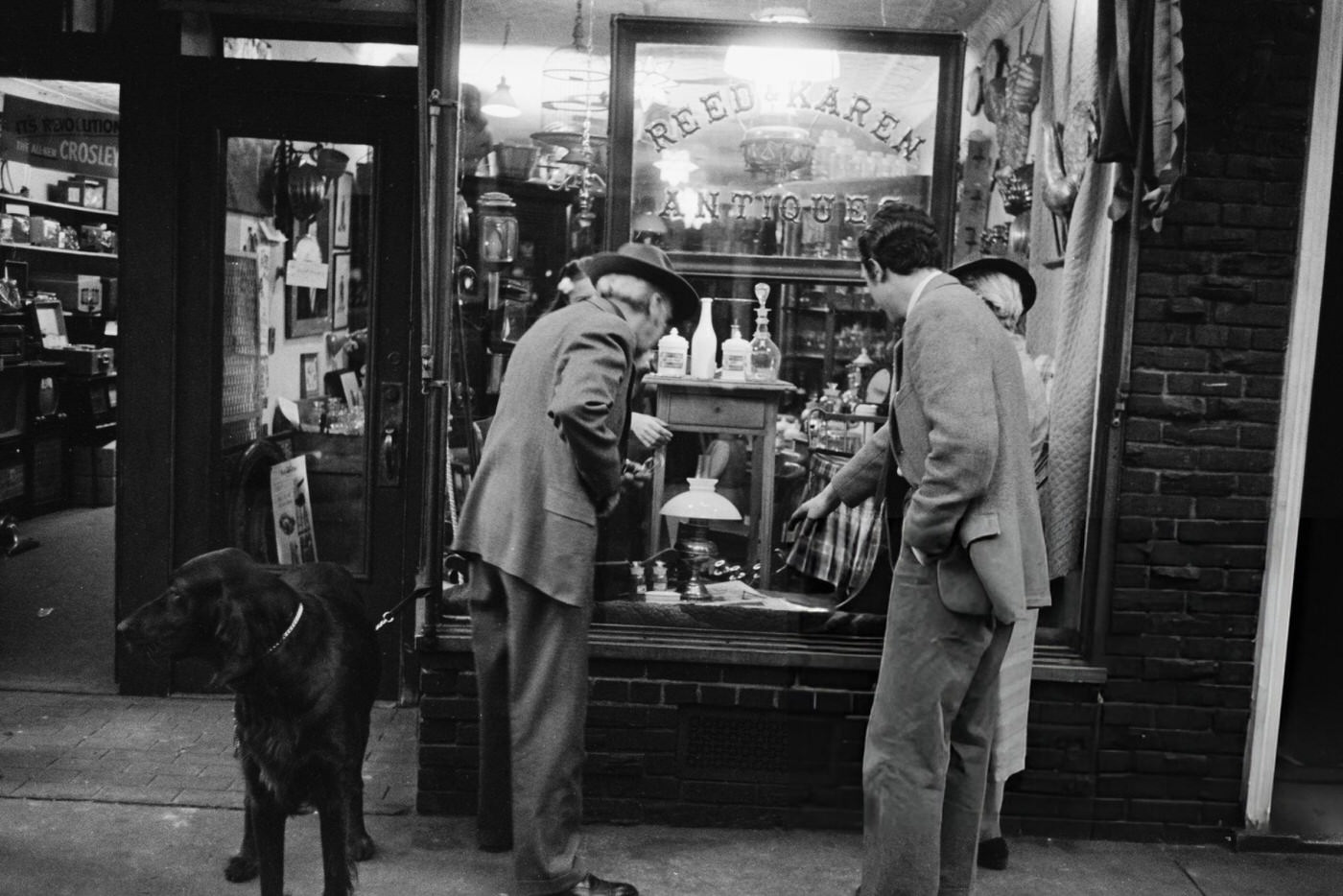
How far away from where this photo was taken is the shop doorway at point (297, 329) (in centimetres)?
591

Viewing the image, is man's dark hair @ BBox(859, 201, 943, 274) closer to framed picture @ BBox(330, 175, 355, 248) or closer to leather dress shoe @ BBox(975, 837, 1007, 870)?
leather dress shoe @ BBox(975, 837, 1007, 870)

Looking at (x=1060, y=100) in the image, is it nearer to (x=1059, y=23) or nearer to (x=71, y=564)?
(x=1059, y=23)

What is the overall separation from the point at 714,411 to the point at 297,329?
204 cm

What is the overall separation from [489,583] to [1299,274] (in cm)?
300

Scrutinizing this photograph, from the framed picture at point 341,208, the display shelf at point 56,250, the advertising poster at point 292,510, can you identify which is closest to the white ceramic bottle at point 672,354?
the framed picture at point 341,208

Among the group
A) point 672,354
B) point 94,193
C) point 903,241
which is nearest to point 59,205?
point 94,193

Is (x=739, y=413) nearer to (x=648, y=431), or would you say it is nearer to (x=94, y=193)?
(x=648, y=431)

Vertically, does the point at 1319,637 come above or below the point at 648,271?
below

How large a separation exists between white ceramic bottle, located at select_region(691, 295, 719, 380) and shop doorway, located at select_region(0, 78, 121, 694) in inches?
112

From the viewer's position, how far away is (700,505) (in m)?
5.30

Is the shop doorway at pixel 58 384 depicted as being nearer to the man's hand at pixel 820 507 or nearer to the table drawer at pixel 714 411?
the table drawer at pixel 714 411

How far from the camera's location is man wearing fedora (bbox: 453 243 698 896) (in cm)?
395

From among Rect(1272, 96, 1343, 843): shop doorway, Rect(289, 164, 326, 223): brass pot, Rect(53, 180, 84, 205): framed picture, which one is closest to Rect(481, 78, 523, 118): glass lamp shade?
Rect(289, 164, 326, 223): brass pot

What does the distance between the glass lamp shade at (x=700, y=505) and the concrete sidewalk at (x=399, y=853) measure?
118 centimetres
